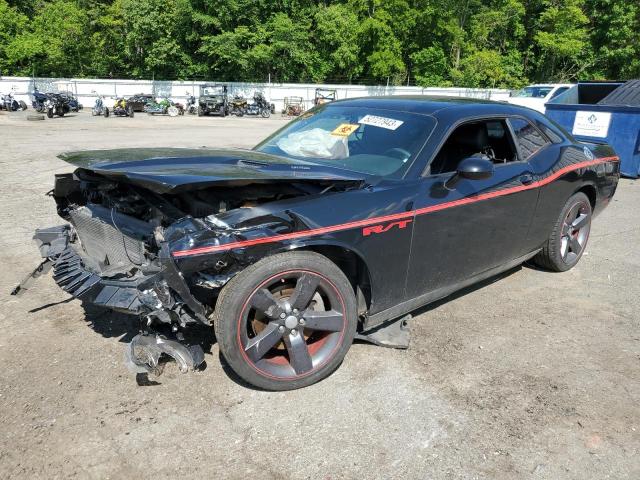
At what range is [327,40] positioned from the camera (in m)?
44.2

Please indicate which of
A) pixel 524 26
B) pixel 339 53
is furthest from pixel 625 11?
pixel 339 53

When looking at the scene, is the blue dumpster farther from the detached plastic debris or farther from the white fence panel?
the white fence panel

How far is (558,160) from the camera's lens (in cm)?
439

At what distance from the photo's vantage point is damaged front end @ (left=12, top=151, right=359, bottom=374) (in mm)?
2559

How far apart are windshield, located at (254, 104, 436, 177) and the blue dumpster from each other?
8.03 m

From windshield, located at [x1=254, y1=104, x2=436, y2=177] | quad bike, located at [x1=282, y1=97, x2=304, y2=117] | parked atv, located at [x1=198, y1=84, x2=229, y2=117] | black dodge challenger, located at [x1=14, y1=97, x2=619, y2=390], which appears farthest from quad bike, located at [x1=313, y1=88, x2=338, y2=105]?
black dodge challenger, located at [x1=14, y1=97, x2=619, y2=390]

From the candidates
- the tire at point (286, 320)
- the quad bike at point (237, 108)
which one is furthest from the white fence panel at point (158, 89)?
the tire at point (286, 320)

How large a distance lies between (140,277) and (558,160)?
141 inches

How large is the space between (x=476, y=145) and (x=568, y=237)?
1.59 meters

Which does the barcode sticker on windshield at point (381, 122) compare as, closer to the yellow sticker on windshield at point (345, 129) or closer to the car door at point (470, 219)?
the yellow sticker on windshield at point (345, 129)

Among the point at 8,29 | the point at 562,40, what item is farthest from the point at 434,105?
the point at 562,40

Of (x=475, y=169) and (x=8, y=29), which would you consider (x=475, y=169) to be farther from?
(x=8, y=29)

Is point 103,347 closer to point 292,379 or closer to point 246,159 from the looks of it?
point 292,379

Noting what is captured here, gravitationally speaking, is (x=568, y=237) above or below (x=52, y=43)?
below
